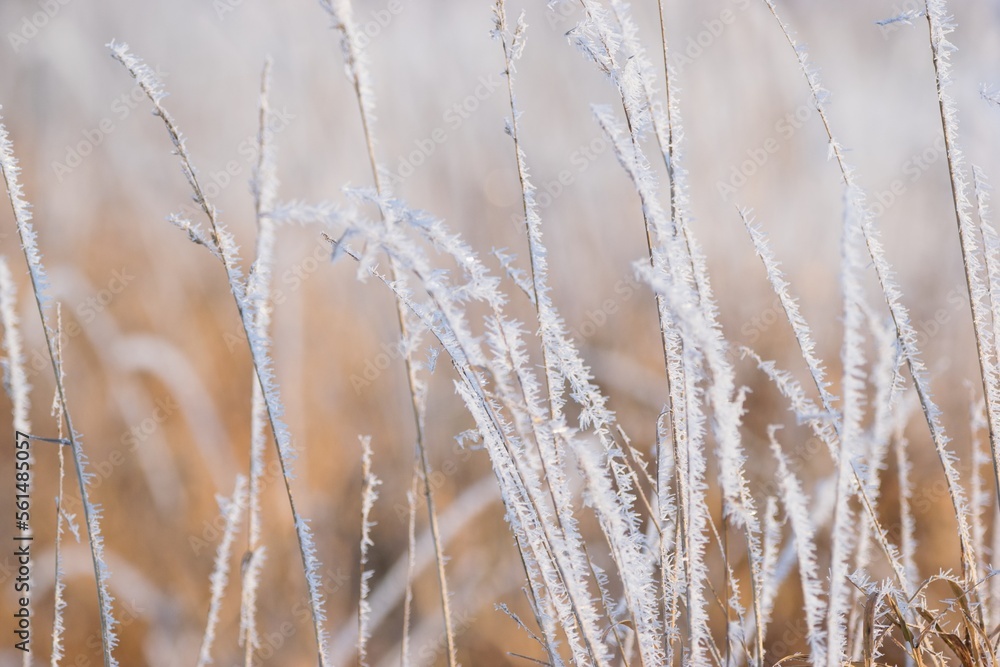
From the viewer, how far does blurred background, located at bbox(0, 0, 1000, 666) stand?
1288 millimetres

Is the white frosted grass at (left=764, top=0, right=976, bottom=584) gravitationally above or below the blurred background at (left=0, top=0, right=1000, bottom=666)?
below

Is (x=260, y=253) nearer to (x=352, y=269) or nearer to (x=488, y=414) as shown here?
(x=488, y=414)

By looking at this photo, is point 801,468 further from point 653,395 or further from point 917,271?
point 917,271

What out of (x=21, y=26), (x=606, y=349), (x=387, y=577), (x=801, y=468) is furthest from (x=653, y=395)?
(x=21, y=26)

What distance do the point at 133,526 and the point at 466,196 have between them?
962 millimetres

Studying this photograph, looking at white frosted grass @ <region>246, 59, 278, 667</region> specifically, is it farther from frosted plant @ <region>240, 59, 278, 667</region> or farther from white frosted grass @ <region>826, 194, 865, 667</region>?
white frosted grass @ <region>826, 194, 865, 667</region>

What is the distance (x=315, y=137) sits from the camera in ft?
5.24

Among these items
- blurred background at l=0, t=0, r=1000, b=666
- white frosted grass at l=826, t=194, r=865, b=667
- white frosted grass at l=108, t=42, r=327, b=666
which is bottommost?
white frosted grass at l=826, t=194, r=865, b=667

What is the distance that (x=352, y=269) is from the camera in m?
1.65

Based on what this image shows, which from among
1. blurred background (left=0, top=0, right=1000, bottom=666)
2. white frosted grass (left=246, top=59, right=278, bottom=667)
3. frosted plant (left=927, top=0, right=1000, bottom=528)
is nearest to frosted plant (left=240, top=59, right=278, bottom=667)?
white frosted grass (left=246, top=59, right=278, bottom=667)

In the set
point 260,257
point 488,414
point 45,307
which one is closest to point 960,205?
point 488,414

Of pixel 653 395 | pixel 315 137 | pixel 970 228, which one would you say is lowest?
pixel 970 228

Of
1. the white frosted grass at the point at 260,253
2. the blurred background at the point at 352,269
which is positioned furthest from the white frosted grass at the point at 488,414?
the blurred background at the point at 352,269

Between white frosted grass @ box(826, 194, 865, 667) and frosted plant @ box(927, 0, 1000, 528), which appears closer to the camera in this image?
white frosted grass @ box(826, 194, 865, 667)
